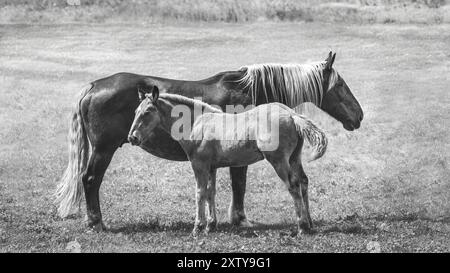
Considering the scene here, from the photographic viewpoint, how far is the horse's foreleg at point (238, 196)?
12.0 meters

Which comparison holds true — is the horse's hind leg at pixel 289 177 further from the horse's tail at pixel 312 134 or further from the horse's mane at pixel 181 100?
the horse's mane at pixel 181 100

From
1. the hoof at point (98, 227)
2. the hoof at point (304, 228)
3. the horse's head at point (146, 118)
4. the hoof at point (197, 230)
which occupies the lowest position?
the hoof at point (98, 227)

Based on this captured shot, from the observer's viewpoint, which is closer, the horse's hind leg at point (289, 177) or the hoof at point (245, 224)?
the horse's hind leg at point (289, 177)

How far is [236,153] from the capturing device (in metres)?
10.7

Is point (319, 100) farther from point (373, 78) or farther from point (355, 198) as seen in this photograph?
point (373, 78)

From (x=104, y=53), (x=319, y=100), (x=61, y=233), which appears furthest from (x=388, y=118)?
(x=61, y=233)

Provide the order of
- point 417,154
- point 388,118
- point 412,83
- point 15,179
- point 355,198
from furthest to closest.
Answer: point 412,83, point 388,118, point 417,154, point 15,179, point 355,198

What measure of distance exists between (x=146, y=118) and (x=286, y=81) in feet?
8.51

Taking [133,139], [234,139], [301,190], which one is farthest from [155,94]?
[301,190]

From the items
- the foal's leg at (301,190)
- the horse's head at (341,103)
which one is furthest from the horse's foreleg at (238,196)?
the horse's head at (341,103)

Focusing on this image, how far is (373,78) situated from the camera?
21500 millimetres

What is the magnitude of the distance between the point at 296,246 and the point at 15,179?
792 cm

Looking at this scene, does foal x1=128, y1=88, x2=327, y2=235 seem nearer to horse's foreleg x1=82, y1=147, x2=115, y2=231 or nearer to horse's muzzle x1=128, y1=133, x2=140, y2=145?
horse's muzzle x1=128, y1=133, x2=140, y2=145

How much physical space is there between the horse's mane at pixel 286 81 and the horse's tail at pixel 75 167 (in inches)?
114
